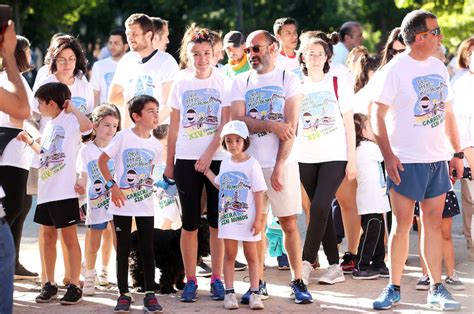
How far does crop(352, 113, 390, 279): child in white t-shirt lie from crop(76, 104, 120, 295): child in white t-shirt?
224 centimetres

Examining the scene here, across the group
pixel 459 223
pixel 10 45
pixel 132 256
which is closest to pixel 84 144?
pixel 132 256

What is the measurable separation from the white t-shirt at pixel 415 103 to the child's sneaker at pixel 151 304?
2.09 metres

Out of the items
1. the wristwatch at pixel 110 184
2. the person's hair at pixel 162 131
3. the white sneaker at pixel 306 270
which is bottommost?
the white sneaker at pixel 306 270

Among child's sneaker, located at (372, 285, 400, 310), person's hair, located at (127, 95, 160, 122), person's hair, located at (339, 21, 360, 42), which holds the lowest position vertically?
child's sneaker, located at (372, 285, 400, 310)

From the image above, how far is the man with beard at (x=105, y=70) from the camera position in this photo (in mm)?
11868

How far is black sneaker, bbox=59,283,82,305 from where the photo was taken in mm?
8781

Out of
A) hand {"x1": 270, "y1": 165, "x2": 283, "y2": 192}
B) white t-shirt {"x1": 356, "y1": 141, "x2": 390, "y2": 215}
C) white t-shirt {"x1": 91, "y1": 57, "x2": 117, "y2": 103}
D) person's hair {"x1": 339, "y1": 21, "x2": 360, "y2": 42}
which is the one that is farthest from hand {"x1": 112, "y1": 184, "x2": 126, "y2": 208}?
person's hair {"x1": 339, "y1": 21, "x2": 360, "y2": 42}

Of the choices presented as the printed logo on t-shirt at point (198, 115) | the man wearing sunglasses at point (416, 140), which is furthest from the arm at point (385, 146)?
the printed logo on t-shirt at point (198, 115)

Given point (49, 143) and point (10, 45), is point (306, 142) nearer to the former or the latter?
point (49, 143)

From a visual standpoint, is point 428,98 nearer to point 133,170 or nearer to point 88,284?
point 133,170

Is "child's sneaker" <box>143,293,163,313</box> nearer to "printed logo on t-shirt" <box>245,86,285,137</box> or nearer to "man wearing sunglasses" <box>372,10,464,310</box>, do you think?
"printed logo on t-shirt" <box>245,86,285,137</box>

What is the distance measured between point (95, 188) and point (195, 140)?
96 centimetres

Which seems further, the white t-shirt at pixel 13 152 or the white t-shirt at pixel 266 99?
the white t-shirt at pixel 13 152

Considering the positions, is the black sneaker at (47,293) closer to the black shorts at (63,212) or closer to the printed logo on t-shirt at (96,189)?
the black shorts at (63,212)
